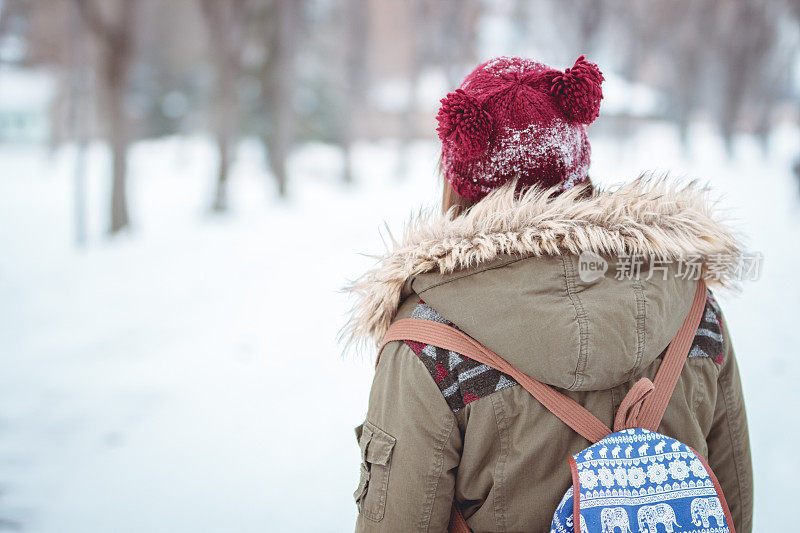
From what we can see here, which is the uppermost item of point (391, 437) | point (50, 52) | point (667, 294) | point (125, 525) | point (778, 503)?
point (50, 52)

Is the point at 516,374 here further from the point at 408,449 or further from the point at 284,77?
the point at 284,77

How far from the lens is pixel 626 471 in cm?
108

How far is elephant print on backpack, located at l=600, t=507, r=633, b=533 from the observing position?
1051 millimetres

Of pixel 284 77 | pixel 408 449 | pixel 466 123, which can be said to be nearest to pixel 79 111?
pixel 284 77

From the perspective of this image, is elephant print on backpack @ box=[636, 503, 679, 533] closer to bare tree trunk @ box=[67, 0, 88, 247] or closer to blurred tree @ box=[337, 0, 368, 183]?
bare tree trunk @ box=[67, 0, 88, 247]

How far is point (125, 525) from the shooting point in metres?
2.79

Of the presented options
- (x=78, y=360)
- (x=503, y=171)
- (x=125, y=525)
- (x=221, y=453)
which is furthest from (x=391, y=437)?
(x=78, y=360)

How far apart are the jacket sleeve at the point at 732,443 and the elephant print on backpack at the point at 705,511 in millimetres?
310

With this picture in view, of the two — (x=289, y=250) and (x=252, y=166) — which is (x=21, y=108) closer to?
(x=252, y=166)

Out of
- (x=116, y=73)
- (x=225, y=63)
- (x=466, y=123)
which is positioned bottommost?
(x=466, y=123)

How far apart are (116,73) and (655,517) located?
9608 millimetres

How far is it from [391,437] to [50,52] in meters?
22.5

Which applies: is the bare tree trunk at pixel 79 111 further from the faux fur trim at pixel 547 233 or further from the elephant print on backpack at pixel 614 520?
the elephant print on backpack at pixel 614 520

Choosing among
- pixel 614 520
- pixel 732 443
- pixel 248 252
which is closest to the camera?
pixel 614 520
